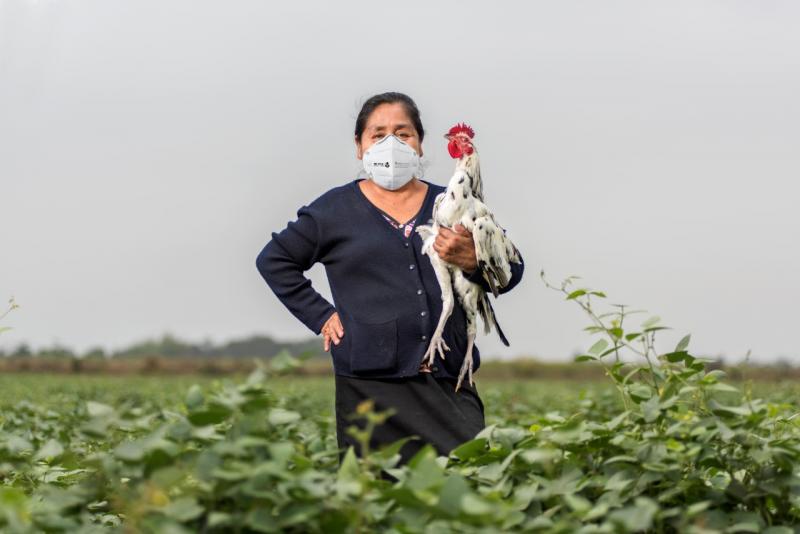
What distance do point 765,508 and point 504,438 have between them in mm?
736

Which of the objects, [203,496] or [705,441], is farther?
[705,441]

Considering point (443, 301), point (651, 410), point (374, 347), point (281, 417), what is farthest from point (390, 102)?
point (281, 417)

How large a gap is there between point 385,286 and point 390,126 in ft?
2.23

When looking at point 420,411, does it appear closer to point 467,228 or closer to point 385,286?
point 385,286

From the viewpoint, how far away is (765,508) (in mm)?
3154

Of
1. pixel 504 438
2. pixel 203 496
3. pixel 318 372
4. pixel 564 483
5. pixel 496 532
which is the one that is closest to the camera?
pixel 496 532

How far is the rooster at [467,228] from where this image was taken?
4.41 metres

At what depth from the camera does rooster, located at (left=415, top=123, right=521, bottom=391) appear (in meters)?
4.41

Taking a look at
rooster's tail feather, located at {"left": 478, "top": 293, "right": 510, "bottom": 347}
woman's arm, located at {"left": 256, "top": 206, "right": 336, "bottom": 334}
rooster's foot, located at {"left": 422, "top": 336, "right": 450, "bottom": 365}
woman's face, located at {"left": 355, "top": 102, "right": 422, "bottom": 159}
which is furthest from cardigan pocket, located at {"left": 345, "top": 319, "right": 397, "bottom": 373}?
woman's face, located at {"left": 355, "top": 102, "right": 422, "bottom": 159}

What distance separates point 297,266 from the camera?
493 cm

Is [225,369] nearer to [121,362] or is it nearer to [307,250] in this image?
[121,362]

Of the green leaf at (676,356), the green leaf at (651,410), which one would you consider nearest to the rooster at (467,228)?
the green leaf at (676,356)

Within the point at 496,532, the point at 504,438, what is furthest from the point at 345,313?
the point at 496,532

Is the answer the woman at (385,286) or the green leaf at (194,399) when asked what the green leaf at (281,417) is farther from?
the woman at (385,286)
